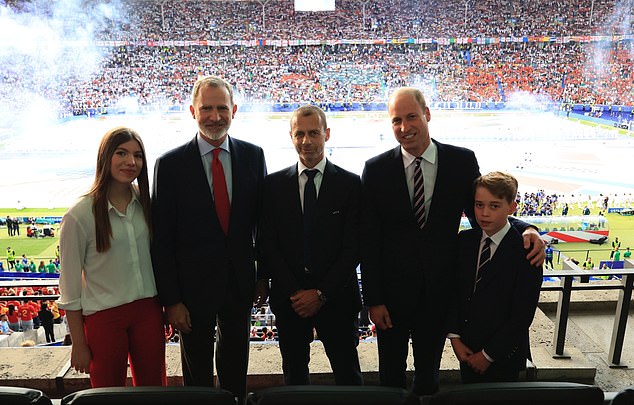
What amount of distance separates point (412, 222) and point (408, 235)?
0.13ft

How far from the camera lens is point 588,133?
588 inches

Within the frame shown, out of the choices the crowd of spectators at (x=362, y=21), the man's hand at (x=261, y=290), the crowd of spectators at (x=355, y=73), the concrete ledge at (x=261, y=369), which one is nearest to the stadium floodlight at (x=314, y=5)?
the crowd of spectators at (x=362, y=21)

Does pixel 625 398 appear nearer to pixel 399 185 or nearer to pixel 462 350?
pixel 462 350

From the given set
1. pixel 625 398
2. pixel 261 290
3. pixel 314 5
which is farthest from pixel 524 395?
pixel 314 5

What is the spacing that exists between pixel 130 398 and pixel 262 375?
1.24m

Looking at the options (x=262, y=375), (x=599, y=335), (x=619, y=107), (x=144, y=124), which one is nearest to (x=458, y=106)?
(x=619, y=107)

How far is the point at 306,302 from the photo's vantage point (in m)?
1.42

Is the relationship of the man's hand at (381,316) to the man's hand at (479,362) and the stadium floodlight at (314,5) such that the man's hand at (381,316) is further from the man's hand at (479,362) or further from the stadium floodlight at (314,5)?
the stadium floodlight at (314,5)

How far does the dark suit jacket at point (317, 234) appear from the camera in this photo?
4.70ft

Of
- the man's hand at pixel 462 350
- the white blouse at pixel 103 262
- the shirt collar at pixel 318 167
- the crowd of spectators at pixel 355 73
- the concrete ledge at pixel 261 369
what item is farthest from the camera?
the crowd of spectators at pixel 355 73

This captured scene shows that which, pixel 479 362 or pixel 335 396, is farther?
pixel 479 362

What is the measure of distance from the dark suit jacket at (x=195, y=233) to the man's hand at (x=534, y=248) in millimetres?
796

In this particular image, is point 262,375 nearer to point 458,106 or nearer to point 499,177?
point 499,177

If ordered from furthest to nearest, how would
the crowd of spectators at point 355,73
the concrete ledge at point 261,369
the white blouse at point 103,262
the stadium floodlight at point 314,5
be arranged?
the stadium floodlight at point 314,5
the crowd of spectators at point 355,73
the concrete ledge at point 261,369
the white blouse at point 103,262
